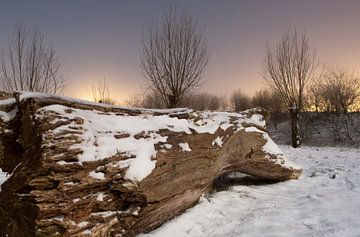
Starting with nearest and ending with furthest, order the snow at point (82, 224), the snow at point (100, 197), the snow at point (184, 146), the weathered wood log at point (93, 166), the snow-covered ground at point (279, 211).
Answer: the weathered wood log at point (93, 166) < the snow at point (82, 224) < the snow at point (100, 197) < the snow-covered ground at point (279, 211) < the snow at point (184, 146)

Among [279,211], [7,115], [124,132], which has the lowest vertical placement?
[279,211]

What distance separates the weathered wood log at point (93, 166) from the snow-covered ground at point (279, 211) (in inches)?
14.3

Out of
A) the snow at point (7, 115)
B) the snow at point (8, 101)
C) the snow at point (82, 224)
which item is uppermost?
the snow at point (8, 101)

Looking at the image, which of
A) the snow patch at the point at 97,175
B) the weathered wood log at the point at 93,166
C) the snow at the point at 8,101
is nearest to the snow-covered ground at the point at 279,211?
the weathered wood log at the point at 93,166

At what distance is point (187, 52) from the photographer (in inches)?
516

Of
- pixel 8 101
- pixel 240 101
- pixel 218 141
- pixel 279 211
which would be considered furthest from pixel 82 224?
pixel 240 101

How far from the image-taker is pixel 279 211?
4.39 metres

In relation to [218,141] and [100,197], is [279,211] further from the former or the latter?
[100,197]

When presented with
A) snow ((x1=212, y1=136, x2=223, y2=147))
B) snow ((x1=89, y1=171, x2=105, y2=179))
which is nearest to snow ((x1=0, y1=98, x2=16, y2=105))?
snow ((x1=89, y1=171, x2=105, y2=179))

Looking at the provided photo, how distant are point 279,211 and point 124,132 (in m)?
2.34

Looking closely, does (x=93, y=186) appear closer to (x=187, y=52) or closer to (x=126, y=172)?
(x=126, y=172)

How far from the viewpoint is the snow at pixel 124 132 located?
3.20 metres

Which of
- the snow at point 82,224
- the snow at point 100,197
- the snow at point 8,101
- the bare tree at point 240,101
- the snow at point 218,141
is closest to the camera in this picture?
the snow at point 82,224

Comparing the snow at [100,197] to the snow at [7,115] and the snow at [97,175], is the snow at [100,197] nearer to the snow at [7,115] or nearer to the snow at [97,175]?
the snow at [97,175]
